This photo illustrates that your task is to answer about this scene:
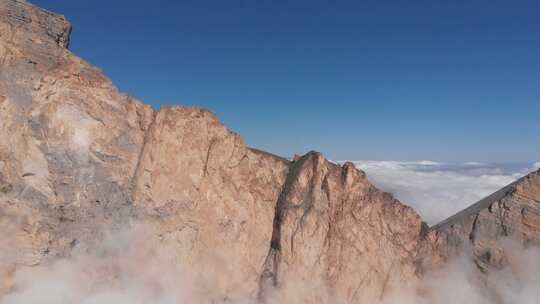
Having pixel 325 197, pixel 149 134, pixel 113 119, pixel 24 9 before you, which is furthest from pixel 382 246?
pixel 24 9

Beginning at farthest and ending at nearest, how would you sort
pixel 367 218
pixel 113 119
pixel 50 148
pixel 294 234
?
pixel 367 218
pixel 294 234
pixel 113 119
pixel 50 148

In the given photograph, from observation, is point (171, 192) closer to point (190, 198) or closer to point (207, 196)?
point (190, 198)

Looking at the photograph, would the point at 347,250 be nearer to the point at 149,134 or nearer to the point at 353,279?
the point at 353,279

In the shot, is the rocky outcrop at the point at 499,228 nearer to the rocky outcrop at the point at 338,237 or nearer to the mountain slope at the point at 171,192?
the mountain slope at the point at 171,192

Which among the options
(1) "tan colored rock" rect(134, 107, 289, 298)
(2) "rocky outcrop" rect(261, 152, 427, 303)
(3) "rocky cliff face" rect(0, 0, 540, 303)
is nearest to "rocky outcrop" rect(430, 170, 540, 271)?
(3) "rocky cliff face" rect(0, 0, 540, 303)

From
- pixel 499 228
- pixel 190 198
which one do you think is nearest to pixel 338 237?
pixel 190 198

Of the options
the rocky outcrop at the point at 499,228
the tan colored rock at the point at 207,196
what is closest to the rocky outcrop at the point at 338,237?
the tan colored rock at the point at 207,196
